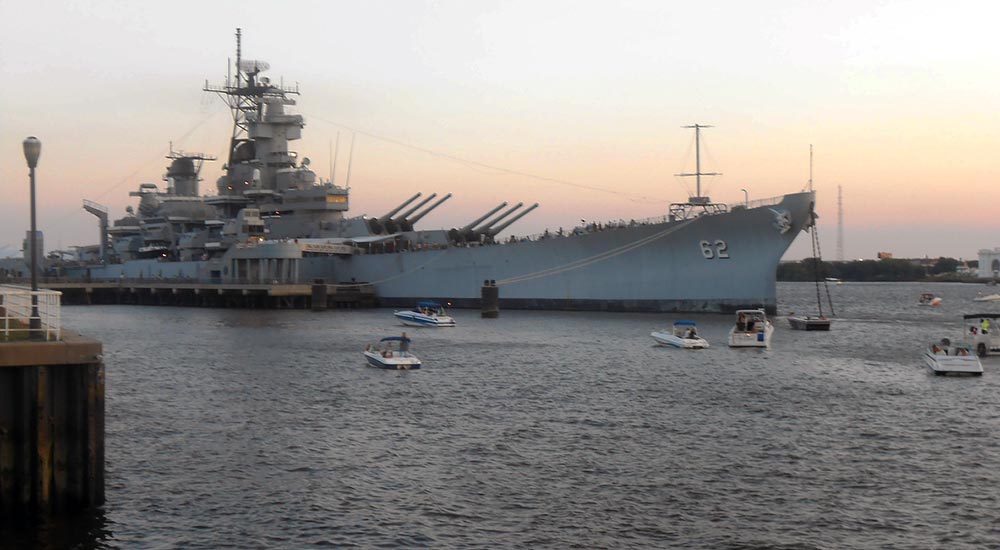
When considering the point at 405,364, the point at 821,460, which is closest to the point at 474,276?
the point at 405,364

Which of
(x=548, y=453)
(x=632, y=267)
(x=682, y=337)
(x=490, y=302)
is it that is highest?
(x=632, y=267)

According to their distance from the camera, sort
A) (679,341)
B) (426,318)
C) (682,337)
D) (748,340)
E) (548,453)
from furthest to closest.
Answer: (426,318)
(682,337)
(748,340)
(679,341)
(548,453)

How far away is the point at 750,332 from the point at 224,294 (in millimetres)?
47455

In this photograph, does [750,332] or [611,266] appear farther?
[611,266]

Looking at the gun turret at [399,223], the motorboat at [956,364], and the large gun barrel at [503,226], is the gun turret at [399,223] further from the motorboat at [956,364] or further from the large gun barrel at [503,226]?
the motorboat at [956,364]

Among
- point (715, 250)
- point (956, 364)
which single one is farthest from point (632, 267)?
point (956, 364)

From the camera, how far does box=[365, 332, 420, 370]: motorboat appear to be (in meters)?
34.8

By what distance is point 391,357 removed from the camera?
115 ft

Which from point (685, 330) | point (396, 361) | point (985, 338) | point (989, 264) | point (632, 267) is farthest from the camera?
point (989, 264)

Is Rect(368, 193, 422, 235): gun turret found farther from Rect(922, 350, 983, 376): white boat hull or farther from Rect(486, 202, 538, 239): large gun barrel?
Rect(922, 350, 983, 376): white boat hull

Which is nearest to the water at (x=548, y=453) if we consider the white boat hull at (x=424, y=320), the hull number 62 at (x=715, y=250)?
the white boat hull at (x=424, y=320)

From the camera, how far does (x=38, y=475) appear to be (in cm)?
1374

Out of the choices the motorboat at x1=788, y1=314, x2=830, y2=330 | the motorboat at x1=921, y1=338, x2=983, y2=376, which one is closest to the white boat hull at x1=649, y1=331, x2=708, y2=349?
the motorboat at x1=921, y1=338, x2=983, y2=376

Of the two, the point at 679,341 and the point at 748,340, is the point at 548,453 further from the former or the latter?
the point at 748,340
